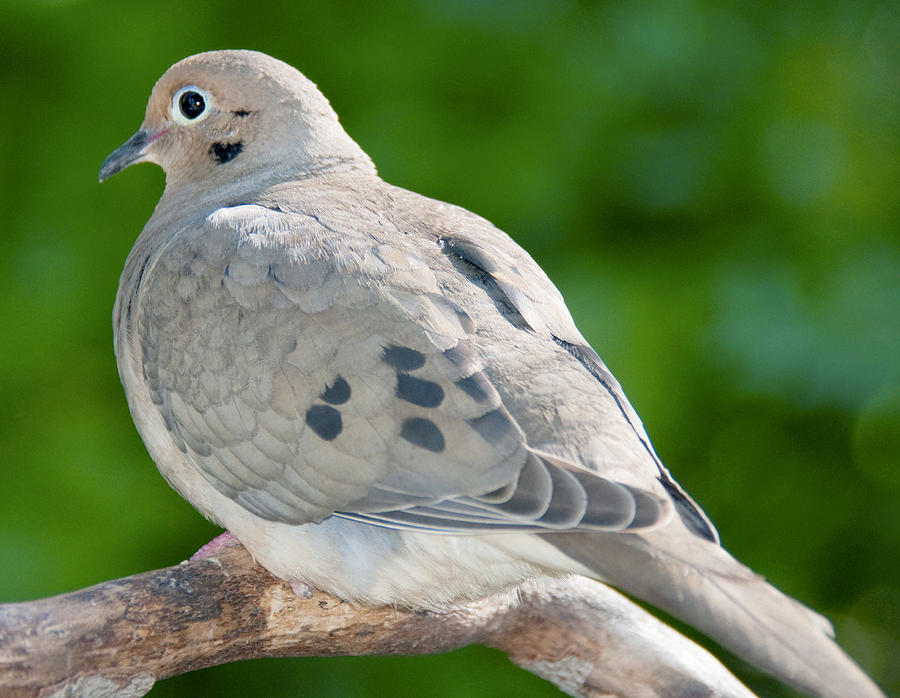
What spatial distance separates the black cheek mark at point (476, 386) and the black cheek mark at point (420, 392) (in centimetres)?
4

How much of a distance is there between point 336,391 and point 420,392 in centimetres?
16

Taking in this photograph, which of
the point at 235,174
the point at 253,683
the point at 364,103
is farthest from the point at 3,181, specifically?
the point at 253,683

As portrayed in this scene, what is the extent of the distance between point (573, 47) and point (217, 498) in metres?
1.90

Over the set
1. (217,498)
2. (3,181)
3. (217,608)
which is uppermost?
(3,181)

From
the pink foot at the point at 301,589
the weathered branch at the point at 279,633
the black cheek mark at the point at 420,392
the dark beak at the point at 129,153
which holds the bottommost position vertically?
the weathered branch at the point at 279,633

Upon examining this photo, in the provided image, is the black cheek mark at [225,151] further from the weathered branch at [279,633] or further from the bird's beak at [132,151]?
the weathered branch at [279,633]

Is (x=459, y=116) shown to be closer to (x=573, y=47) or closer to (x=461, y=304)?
(x=573, y=47)

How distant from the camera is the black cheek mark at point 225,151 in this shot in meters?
2.88

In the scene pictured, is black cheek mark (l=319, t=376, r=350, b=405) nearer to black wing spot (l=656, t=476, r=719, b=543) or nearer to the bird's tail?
the bird's tail

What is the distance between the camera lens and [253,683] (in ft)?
11.2

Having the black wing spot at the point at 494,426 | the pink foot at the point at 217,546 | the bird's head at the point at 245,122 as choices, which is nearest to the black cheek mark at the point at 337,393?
the black wing spot at the point at 494,426

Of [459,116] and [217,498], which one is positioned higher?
[459,116]

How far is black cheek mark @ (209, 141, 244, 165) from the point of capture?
2.88 meters

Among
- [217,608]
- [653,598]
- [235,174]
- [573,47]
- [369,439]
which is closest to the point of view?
[653,598]
